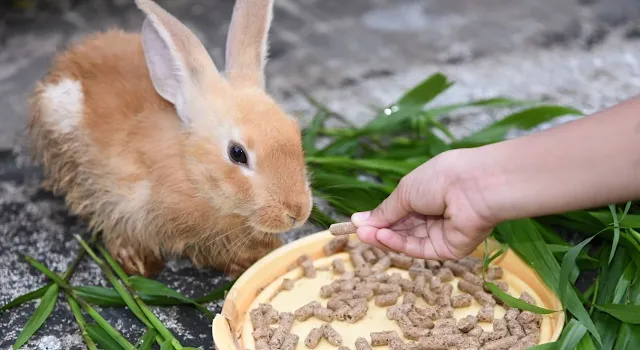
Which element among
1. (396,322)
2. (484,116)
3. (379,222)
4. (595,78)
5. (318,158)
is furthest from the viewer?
(595,78)

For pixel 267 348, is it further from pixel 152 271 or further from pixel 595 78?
pixel 595 78

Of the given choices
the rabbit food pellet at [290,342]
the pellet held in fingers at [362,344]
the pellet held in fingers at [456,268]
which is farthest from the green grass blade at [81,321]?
the pellet held in fingers at [456,268]

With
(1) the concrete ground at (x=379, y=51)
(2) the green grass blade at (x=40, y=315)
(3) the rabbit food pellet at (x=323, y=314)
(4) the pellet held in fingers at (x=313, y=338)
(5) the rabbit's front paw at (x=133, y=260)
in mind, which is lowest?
(1) the concrete ground at (x=379, y=51)

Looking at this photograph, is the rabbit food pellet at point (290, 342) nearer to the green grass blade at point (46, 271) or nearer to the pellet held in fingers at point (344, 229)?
the pellet held in fingers at point (344, 229)

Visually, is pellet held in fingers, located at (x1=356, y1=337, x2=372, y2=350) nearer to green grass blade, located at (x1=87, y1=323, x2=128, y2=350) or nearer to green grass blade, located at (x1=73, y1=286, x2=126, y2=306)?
green grass blade, located at (x1=87, y1=323, x2=128, y2=350)

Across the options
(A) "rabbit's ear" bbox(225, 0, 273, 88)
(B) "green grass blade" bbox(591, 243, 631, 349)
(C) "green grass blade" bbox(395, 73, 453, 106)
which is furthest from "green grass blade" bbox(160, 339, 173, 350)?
(C) "green grass blade" bbox(395, 73, 453, 106)

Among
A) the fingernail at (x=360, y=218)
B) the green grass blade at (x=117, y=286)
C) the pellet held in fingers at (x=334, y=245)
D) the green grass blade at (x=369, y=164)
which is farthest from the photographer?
the green grass blade at (x=369, y=164)

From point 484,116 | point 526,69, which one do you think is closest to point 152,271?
point 484,116

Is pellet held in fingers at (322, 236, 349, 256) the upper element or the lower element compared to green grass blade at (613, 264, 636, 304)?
lower
